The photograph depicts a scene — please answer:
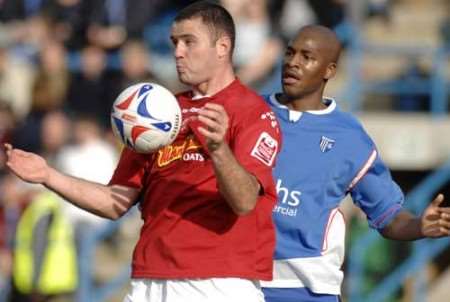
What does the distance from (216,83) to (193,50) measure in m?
0.20

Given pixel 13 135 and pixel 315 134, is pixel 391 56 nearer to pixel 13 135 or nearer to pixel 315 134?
pixel 13 135

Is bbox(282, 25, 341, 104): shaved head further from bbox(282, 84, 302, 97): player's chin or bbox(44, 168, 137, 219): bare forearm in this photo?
bbox(44, 168, 137, 219): bare forearm

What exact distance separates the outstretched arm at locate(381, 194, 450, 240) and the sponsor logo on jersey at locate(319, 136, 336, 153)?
48cm

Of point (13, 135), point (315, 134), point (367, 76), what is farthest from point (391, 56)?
point (315, 134)

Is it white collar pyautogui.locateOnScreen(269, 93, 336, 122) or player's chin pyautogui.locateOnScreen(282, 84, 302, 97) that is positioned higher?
player's chin pyautogui.locateOnScreen(282, 84, 302, 97)

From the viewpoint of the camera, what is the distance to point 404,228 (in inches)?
305

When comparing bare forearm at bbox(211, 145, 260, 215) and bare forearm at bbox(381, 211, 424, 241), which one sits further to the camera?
bare forearm at bbox(381, 211, 424, 241)

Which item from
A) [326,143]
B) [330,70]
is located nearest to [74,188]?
[326,143]

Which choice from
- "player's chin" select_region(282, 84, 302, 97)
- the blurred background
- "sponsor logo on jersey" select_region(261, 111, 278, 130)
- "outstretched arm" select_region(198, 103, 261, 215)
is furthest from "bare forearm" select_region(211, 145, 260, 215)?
the blurred background

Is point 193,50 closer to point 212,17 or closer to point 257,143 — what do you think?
point 212,17

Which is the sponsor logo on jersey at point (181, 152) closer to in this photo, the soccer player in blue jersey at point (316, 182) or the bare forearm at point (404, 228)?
the soccer player in blue jersey at point (316, 182)

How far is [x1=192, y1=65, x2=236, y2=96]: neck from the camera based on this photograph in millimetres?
7109

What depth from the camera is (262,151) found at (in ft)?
22.6

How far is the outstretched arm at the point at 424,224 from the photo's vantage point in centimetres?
739
